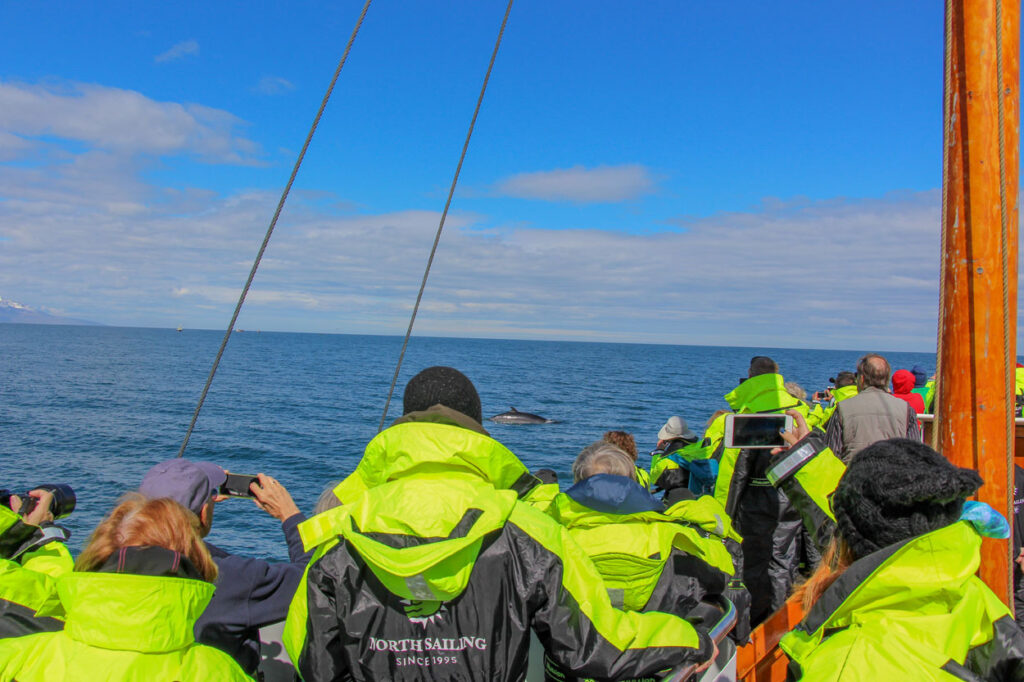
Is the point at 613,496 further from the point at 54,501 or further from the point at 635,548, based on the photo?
the point at 54,501

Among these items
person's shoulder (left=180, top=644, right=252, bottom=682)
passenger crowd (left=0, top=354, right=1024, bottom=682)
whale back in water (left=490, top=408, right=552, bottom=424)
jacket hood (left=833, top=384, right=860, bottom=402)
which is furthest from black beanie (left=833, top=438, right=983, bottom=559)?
whale back in water (left=490, top=408, right=552, bottom=424)

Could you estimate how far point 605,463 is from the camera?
3.80 metres

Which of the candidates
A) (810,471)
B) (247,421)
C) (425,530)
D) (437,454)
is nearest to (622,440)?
(810,471)

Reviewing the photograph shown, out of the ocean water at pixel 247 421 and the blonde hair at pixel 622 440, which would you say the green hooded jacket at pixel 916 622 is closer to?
the blonde hair at pixel 622 440

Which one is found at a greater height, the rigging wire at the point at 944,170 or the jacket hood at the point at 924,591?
the rigging wire at the point at 944,170

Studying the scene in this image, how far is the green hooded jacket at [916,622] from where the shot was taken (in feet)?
6.23

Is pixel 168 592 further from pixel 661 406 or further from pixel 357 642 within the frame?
pixel 661 406

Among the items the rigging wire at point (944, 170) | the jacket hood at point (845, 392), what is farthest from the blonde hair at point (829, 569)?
the jacket hood at point (845, 392)

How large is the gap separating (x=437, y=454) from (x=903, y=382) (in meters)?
6.68

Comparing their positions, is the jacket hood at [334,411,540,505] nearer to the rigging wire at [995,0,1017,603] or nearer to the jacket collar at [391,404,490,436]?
the jacket collar at [391,404,490,436]

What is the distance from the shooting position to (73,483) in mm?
22312

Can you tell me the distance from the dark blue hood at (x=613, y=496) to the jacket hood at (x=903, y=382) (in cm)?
550

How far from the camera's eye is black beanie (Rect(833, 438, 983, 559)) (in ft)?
7.02

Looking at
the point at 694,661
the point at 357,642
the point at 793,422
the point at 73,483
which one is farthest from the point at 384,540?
the point at 73,483
